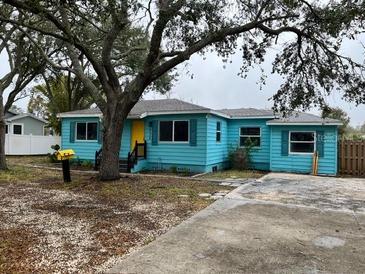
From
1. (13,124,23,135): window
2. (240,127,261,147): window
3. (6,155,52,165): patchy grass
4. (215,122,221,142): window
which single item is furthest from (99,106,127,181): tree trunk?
(13,124,23,135): window

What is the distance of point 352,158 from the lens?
1477 centimetres

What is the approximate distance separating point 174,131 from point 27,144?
1272 centimetres

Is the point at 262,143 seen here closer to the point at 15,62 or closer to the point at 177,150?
the point at 177,150

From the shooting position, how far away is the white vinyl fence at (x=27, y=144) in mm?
21500

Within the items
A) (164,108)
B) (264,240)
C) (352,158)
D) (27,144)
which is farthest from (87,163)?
(264,240)

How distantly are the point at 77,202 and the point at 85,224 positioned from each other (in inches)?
80.1

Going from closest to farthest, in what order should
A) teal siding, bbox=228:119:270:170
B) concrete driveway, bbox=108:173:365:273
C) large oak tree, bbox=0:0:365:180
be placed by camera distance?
concrete driveway, bbox=108:173:365:273
large oak tree, bbox=0:0:365:180
teal siding, bbox=228:119:270:170

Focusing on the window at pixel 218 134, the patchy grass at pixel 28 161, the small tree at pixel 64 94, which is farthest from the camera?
the small tree at pixel 64 94

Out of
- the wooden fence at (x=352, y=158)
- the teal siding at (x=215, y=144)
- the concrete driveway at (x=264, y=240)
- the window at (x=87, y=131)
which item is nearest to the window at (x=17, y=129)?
the window at (x=87, y=131)

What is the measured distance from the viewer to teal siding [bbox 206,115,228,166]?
14.4 m

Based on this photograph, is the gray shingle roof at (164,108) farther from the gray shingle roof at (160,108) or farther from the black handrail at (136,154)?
the black handrail at (136,154)

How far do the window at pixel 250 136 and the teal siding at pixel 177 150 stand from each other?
10.1 feet

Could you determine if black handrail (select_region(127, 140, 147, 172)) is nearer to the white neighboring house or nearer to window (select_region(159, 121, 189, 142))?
window (select_region(159, 121, 189, 142))

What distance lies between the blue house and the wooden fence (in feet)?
1.85
